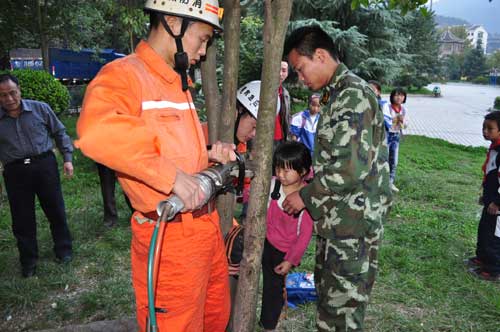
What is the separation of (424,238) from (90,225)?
458 centimetres

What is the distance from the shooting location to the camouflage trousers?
2471 mm

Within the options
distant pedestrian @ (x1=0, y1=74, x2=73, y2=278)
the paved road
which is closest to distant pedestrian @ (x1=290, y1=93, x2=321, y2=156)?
distant pedestrian @ (x1=0, y1=74, x2=73, y2=278)

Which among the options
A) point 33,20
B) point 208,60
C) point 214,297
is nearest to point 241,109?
point 208,60

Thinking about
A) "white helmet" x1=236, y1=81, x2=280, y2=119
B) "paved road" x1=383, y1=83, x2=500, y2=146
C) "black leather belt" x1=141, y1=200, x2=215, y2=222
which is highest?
"white helmet" x1=236, y1=81, x2=280, y2=119

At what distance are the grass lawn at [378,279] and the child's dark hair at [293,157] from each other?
59.4 inches

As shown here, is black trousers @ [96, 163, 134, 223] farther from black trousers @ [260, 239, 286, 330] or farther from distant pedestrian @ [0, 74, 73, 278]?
black trousers @ [260, 239, 286, 330]

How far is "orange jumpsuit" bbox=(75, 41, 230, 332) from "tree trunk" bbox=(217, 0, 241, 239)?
37 centimetres

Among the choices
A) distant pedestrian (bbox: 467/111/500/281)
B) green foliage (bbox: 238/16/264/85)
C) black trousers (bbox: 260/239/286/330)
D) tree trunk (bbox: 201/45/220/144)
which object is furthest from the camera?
green foliage (bbox: 238/16/264/85)

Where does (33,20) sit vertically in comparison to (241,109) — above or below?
above

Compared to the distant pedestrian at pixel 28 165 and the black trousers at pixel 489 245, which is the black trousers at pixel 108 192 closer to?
the distant pedestrian at pixel 28 165

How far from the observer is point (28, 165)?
14.2 ft

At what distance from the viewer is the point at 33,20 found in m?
13.5

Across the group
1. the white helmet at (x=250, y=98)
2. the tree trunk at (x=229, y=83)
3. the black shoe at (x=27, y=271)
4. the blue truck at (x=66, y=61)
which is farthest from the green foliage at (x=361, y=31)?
the blue truck at (x=66, y=61)

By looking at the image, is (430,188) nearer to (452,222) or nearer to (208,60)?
(452,222)
